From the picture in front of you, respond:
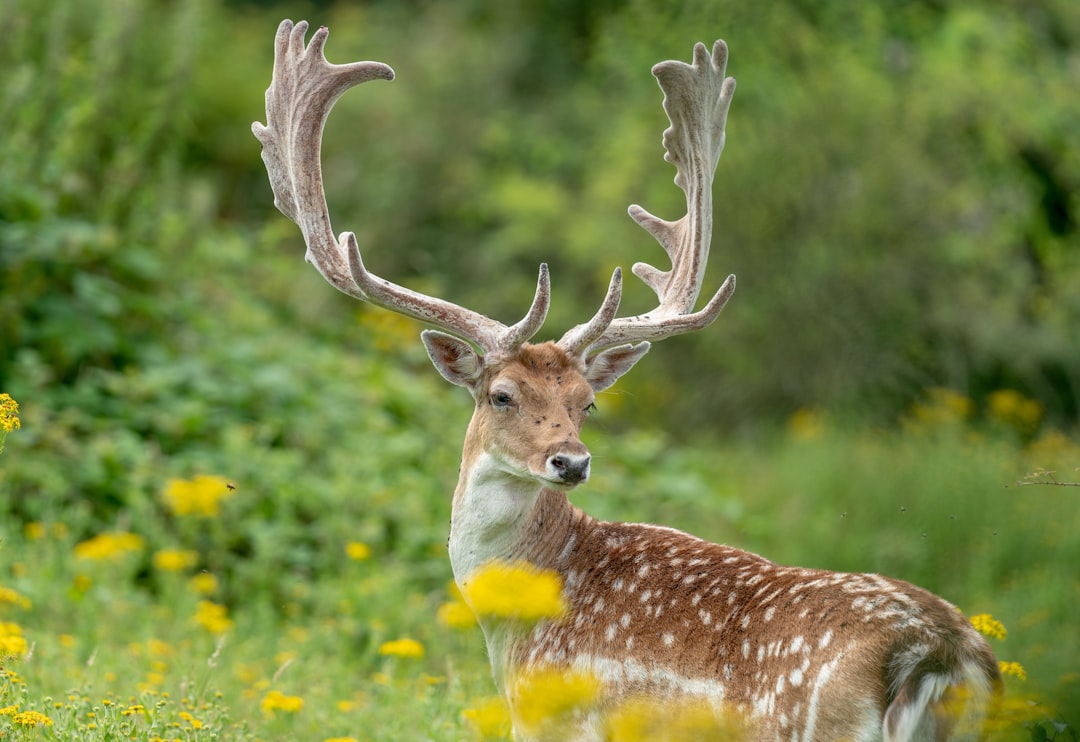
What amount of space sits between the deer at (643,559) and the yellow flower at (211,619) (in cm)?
171

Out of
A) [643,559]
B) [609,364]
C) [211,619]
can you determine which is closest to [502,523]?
[643,559]

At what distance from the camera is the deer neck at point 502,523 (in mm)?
4770

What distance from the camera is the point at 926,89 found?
1335cm

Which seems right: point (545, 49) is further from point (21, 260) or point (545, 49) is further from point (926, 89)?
point (21, 260)

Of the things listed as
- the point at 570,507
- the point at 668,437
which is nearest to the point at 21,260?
the point at 570,507

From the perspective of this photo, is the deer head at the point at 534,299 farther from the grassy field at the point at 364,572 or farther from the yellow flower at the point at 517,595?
the yellow flower at the point at 517,595

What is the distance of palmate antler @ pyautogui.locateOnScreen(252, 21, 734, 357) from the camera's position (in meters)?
4.94

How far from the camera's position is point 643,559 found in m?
4.55

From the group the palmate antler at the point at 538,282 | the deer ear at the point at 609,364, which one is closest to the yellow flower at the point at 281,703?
the palmate antler at the point at 538,282

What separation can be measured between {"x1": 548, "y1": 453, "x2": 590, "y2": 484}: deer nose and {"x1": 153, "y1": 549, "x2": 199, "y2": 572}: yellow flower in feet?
9.98

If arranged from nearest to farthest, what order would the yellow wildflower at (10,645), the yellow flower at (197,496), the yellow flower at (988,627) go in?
the yellow wildflower at (10,645) < the yellow flower at (988,627) < the yellow flower at (197,496)

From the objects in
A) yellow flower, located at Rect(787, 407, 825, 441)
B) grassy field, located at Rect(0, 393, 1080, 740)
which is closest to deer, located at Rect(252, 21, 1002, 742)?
grassy field, located at Rect(0, 393, 1080, 740)

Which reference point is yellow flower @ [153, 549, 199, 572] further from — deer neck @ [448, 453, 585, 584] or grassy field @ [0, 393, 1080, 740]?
deer neck @ [448, 453, 585, 584]

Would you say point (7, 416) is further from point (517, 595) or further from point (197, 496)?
point (197, 496)
